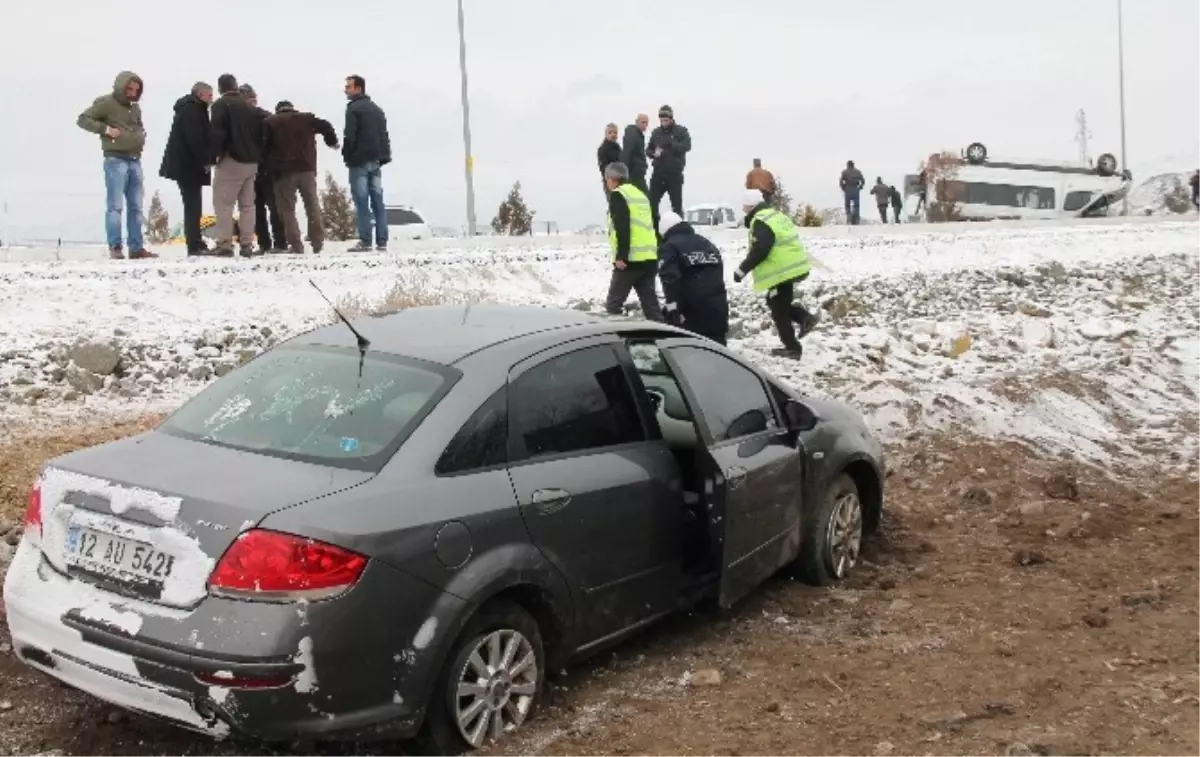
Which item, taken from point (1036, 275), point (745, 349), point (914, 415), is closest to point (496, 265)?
point (745, 349)

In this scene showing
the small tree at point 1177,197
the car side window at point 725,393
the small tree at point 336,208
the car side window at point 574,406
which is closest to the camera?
the car side window at point 574,406

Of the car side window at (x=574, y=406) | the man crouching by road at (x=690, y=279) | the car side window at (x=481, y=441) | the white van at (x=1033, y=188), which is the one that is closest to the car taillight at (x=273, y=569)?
the car side window at (x=481, y=441)

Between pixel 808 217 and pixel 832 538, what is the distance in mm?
32303

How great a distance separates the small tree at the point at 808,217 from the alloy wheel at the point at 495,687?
33086mm

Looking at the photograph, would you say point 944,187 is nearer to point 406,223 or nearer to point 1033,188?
point 1033,188

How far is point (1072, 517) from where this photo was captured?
25.7 feet

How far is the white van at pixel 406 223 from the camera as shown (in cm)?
2975

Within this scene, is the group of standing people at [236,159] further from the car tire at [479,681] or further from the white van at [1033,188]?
the white van at [1033,188]

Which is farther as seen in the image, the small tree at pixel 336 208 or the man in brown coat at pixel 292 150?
the small tree at pixel 336 208

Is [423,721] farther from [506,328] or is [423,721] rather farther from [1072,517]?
[1072,517]

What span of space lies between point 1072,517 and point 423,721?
16.8 ft

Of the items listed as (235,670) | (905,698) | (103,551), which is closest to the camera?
(235,670)

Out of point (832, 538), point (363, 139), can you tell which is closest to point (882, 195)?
point (363, 139)

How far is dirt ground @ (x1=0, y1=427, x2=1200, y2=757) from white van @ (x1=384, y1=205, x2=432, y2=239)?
2235 centimetres
